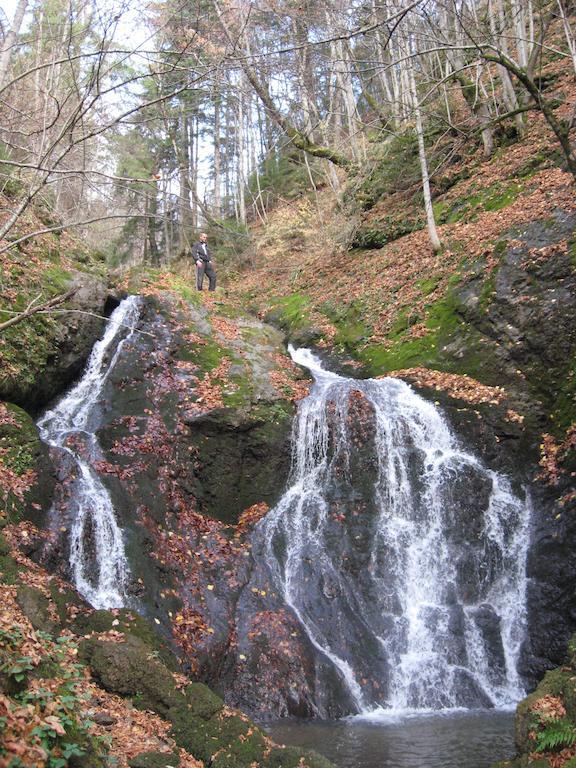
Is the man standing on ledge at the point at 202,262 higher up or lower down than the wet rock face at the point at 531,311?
higher up

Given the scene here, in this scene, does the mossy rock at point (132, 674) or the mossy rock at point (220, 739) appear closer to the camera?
the mossy rock at point (220, 739)

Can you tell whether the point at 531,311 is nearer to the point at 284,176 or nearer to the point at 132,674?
the point at 132,674

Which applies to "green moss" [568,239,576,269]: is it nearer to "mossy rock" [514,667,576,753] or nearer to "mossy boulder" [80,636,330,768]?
"mossy rock" [514,667,576,753]

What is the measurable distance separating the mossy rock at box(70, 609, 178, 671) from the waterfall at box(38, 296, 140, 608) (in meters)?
0.76

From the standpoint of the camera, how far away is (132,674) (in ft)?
18.4

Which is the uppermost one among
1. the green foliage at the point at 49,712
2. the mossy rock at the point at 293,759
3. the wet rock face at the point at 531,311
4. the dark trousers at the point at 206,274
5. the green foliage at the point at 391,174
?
the green foliage at the point at 391,174

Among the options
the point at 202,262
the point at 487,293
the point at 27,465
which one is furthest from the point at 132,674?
the point at 202,262

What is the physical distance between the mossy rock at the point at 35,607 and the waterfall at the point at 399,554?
397cm

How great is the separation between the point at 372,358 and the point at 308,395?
7.42 ft

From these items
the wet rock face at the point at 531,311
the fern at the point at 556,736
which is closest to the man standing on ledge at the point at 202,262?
the wet rock face at the point at 531,311

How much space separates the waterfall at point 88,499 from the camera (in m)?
7.39

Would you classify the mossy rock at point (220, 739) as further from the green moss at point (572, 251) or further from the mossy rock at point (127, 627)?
the green moss at point (572, 251)

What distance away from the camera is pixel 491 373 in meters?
10.2

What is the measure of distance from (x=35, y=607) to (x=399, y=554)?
5.67 metres
